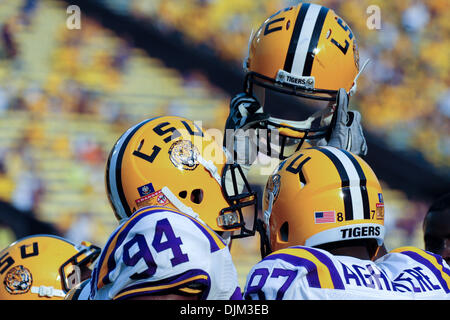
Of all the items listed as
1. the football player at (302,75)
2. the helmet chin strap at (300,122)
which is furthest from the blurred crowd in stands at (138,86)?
the football player at (302,75)

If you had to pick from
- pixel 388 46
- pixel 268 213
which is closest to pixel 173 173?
pixel 268 213

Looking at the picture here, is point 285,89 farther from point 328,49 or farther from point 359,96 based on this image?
point 359,96

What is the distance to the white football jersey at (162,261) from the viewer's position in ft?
4.14

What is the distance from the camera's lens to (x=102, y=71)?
557 centimetres

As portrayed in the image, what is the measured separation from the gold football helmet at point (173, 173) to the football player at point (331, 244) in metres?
0.23

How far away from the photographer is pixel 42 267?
7.55 ft

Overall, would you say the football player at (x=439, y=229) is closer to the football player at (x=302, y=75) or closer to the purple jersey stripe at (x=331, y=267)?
the football player at (x=302, y=75)

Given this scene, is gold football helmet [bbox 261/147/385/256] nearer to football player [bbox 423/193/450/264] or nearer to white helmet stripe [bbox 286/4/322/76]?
football player [bbox 423/193/450/264]

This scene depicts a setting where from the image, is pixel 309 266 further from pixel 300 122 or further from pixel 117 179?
pixel 300 122

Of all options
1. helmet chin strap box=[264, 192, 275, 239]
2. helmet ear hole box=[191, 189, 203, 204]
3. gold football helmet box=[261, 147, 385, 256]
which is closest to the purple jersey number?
gold football helmet box=[261, 147, 385, 256]

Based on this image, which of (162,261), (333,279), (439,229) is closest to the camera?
(162,261)

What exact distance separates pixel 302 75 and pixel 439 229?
88cm
